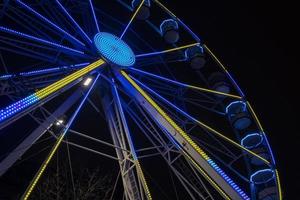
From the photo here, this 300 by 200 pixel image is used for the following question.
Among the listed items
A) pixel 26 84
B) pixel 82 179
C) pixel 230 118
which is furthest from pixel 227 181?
pixel 82 179

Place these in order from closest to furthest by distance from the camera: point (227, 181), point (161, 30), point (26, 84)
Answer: point (26, 84)
point (227, 181)
point (161, 30)

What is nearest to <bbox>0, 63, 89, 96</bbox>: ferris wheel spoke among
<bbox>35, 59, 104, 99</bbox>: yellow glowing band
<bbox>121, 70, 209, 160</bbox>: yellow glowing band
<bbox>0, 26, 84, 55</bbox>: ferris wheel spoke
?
<bbox>35, 59, 104, 99</bbox>: yellow glowing band

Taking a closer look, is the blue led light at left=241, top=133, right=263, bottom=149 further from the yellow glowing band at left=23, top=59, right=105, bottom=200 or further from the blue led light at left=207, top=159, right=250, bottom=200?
the yellow glowing band at left=23, top=59, right=105, bottom=200

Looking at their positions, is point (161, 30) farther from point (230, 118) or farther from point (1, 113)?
point (1, 113)

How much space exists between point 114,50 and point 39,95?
3620mm

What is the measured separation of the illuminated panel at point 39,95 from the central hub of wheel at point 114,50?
0.69 metres

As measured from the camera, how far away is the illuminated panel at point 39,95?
6480 millimetres

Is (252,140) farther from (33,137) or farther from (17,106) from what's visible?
(17,106)

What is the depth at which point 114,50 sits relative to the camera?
34.7 ft

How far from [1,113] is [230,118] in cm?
764

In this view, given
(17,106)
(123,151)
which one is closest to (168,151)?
(123,151)

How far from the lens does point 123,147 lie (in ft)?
34.7

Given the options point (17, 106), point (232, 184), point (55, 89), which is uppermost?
point (55, 89)

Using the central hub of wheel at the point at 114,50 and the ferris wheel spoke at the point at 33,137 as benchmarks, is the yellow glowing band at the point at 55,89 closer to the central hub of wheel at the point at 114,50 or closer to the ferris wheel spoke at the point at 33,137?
the central hub of wheel at the point at 114,50
